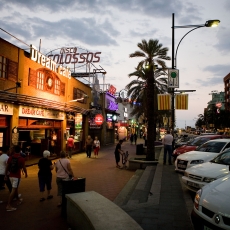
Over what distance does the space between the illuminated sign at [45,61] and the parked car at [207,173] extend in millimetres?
11502

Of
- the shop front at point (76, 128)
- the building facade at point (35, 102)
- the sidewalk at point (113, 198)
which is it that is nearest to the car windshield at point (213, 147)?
the sidewalk at point (113, 198)

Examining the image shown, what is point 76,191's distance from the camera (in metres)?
7.04

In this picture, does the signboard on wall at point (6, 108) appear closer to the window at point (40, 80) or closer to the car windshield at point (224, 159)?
the window at point (40, 80)

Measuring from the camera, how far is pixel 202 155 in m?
11.0

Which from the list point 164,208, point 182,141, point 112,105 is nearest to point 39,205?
point 164,208

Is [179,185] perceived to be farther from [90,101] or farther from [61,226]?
[90,101]

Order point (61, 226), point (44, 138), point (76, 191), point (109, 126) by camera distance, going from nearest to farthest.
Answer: point (61, 226) → point (76, 191) → point (44, 138) → point (109, 126)

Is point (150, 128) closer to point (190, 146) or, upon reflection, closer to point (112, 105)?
point (190, 146)

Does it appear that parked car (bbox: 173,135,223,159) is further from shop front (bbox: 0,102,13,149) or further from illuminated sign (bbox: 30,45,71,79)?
illuminated sign (bbox: 30,45,71,79)

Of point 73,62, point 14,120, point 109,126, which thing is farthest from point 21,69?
point 109,126

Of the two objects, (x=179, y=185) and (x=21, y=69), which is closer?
(x=179, y=185)

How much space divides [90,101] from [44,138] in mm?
10512

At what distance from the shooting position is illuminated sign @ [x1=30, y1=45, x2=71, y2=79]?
1568 cm

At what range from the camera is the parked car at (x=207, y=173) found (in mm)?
7043
